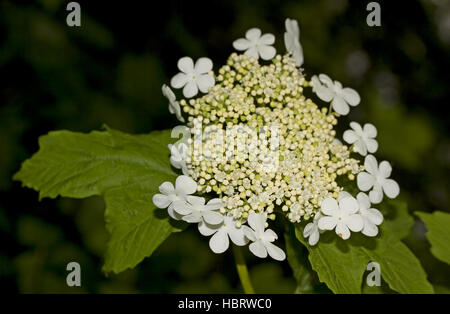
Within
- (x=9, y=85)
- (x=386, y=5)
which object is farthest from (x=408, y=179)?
(x=9, y=85)

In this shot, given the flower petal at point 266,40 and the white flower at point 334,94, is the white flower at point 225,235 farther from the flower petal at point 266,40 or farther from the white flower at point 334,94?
the flower petal at point 266,40

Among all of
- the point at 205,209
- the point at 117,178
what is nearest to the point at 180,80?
the point at 117,178

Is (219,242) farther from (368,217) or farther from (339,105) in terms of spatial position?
(339,105)

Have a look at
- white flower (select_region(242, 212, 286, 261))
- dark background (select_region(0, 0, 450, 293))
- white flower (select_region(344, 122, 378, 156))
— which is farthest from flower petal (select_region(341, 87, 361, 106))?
dark background (select_region(0, 0, 450, 293))

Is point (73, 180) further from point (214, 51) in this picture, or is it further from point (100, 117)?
point (214, 51)

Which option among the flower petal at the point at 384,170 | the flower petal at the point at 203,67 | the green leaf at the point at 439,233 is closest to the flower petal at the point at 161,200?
the flower petal at the point at 203,67
